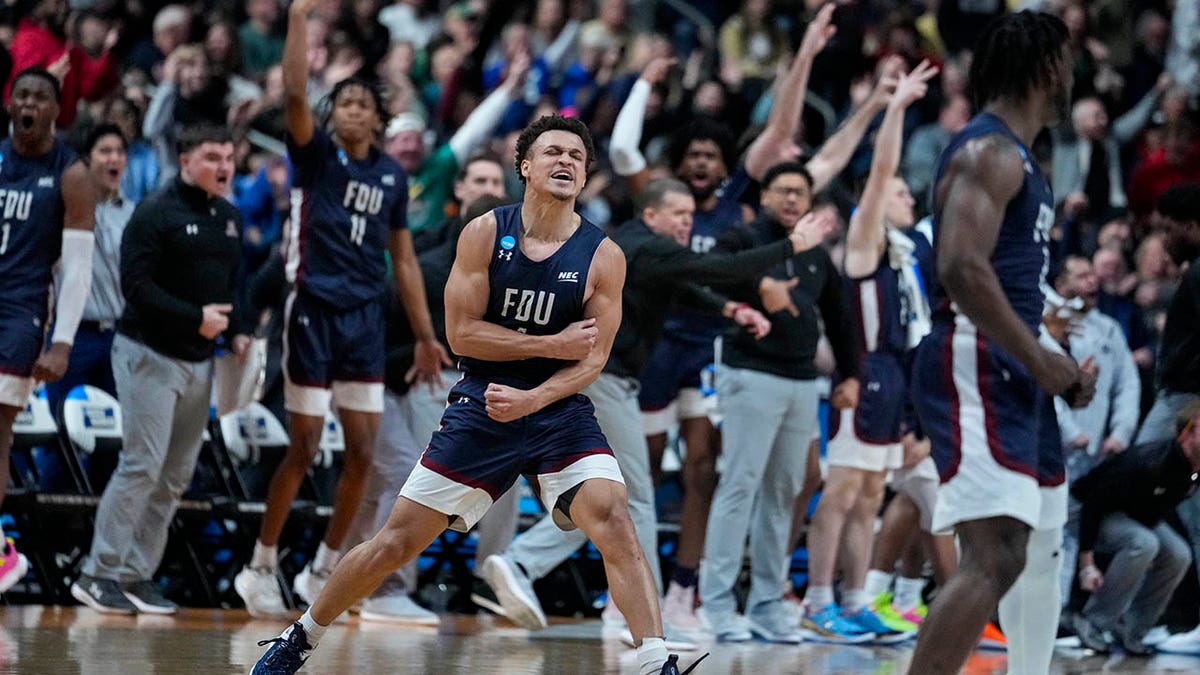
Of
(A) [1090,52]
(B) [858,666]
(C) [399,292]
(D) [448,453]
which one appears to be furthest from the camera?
(A) [1090,52]

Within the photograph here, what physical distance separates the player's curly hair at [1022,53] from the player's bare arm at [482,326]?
5.43 ft

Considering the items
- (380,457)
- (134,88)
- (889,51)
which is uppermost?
(889,51)

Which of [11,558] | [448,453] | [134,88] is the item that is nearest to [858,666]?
[448,453]

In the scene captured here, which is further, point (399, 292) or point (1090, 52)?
point (1090, 52)

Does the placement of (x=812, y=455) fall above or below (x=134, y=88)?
below

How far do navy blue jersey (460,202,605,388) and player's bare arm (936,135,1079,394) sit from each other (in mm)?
1555

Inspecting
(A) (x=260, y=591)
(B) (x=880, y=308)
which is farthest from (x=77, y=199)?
(B) (x=880, y=308)

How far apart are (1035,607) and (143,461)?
5100 millimetres

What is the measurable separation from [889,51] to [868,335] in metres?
6.18

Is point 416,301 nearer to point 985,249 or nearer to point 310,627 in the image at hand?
point 310,627

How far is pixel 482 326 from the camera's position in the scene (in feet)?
21.7

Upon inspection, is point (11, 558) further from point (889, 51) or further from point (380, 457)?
point (889, 51)

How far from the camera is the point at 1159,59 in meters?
16.0

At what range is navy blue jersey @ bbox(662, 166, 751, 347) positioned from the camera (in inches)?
402
